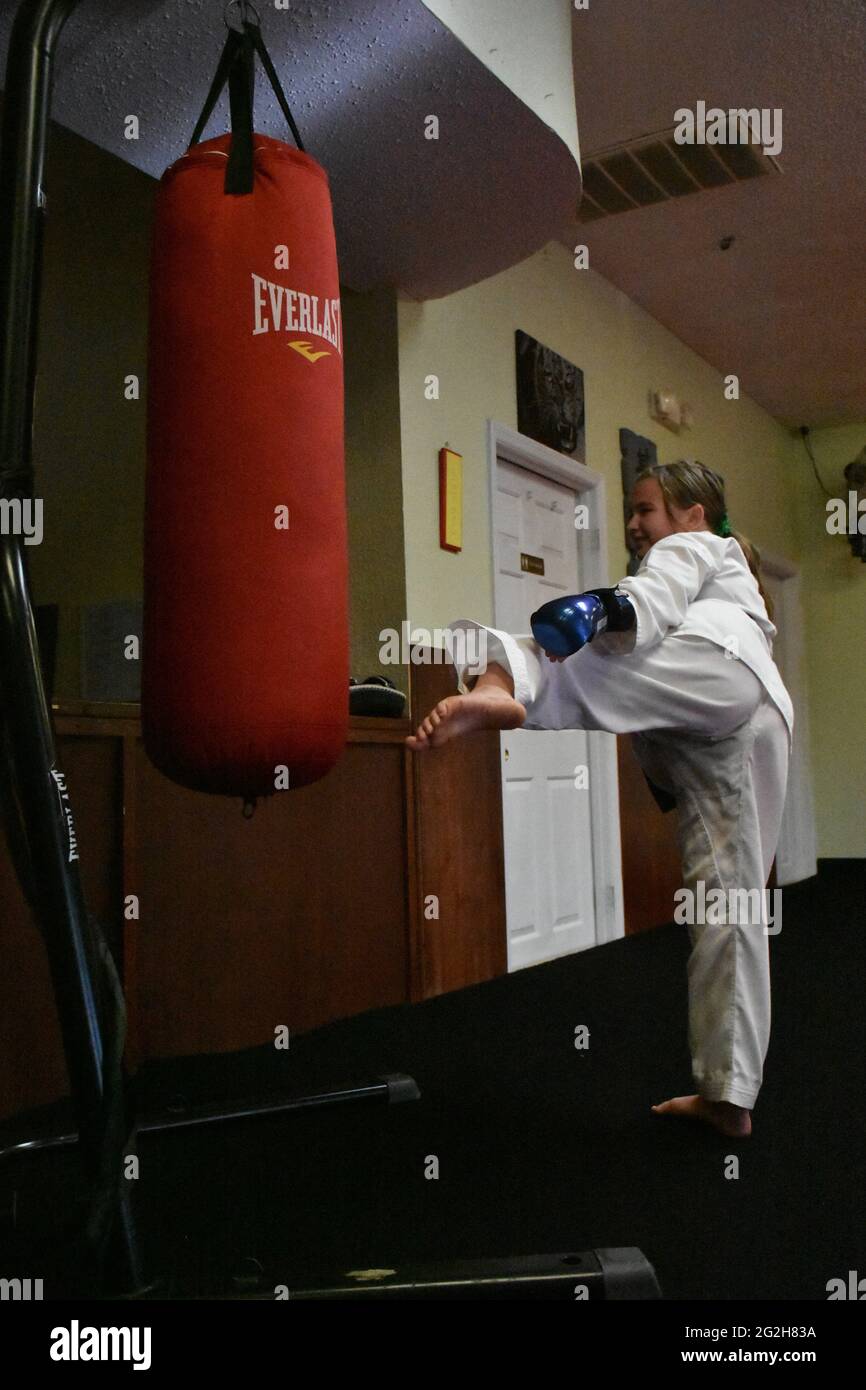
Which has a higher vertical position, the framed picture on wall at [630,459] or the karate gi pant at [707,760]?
the framed picture on wall at [630,459]

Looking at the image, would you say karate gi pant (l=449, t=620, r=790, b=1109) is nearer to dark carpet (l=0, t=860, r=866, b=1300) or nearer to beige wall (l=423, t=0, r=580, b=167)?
dark carpet (l=0, t=860, r=866, b=1300)

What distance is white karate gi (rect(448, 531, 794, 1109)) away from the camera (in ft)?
5.60

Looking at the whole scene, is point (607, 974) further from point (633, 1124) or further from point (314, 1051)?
point (633, 1124)

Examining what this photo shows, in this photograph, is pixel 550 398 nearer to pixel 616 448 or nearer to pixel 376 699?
pixel 616 448

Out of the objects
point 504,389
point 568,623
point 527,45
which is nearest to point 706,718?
point 568,623

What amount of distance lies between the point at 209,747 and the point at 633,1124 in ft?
4.08

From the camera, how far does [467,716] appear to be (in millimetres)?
1539

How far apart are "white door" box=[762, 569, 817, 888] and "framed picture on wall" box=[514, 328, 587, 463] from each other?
2.99 meters

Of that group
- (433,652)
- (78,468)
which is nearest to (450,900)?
(433,652)

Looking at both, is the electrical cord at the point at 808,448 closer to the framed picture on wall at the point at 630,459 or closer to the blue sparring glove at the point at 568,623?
the framed picture on wall at the point at 630,459

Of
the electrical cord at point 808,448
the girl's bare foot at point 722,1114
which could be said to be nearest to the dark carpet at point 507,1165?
the girl's bare foot at point 722,1114

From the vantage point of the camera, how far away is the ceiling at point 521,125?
7.70ft

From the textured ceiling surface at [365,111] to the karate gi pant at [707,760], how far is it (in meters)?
1.54

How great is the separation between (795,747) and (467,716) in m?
6.40
